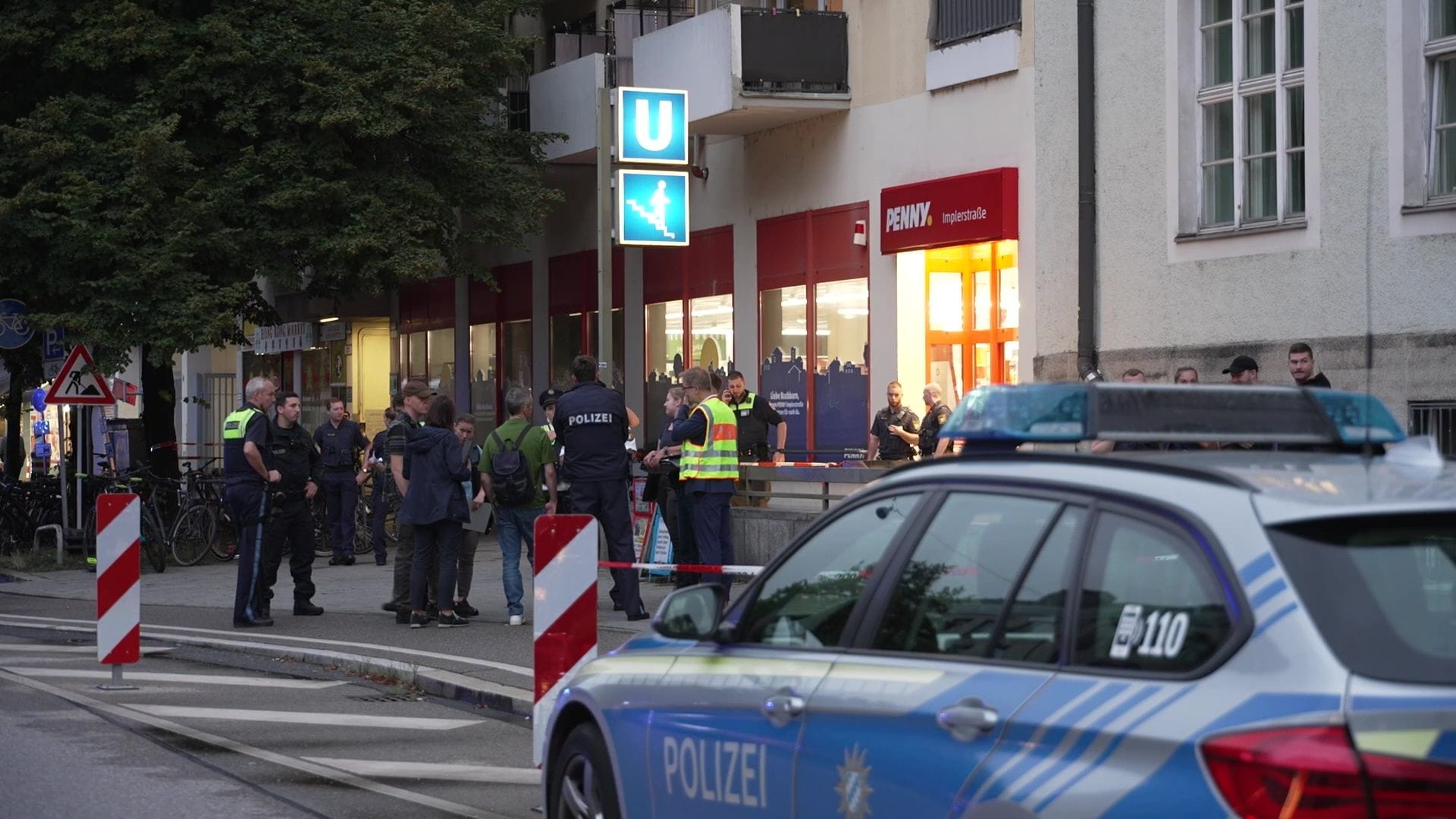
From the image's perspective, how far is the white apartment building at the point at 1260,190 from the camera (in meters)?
15.4

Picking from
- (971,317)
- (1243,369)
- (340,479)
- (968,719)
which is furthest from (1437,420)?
(340,479)

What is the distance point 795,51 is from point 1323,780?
66.4ft

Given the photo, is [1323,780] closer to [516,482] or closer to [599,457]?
[599,457]

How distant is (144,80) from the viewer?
81.9ft

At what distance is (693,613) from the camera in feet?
17.9

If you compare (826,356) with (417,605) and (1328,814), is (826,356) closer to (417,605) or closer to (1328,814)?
(417,605)

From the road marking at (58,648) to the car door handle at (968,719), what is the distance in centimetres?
1086

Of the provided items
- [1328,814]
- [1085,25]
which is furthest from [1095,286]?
[1328,814]

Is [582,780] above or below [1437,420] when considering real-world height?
below

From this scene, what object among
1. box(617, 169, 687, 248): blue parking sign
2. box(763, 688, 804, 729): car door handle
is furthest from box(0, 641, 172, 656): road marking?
box(763, 688, 804, 729): car door handle

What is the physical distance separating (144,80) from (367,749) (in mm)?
17338

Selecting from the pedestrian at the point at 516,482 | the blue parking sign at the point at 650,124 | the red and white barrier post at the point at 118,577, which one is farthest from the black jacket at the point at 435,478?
the blue parking sign at the point at 650,124

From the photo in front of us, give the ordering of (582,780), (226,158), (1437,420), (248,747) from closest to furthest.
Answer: (582,780) → (248,747) → (1437,420) → (226,158)

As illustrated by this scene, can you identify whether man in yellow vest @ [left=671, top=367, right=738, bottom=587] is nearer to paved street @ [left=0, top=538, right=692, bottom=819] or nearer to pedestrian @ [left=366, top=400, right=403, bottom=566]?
paved street @ [left=0, top=538, right=692, bottom=819]
